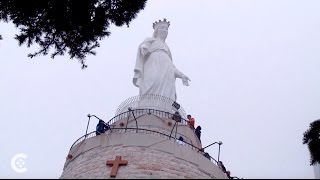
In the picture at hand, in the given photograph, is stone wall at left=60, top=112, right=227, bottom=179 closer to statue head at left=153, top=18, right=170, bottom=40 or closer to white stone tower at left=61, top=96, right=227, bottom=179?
white stone tower at left=61, top=96, right=227, bottom=179

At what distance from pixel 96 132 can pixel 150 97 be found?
12.5ft

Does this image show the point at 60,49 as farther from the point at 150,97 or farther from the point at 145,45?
the point at 145,45

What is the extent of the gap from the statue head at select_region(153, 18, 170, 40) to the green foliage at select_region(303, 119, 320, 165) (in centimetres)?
1391

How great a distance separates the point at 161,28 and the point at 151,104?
5.14 metres

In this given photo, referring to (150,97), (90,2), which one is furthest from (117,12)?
(150,97)

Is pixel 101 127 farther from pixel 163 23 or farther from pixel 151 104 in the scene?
pixel 163 23

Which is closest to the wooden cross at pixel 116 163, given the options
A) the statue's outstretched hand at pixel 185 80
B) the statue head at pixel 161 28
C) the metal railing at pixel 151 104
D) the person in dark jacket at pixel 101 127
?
the person in dark jacket at pixel 101 127

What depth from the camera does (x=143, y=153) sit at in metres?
15.6

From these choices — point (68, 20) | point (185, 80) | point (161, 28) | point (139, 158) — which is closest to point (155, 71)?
point (185, 80)

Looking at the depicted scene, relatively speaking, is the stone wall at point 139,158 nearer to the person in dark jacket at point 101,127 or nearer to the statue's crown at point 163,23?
the person in dark jacket at point 101,127

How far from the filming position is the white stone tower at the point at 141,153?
14930mm

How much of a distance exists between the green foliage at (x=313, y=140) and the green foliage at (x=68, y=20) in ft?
16.3

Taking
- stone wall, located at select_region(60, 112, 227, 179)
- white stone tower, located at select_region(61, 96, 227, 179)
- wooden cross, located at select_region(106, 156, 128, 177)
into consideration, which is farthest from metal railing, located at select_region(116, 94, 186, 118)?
wooden cross, located at select_region(106, 156, 128, 177)

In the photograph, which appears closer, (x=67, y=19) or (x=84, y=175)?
(x=67, y=19)
